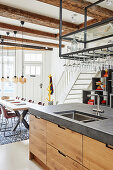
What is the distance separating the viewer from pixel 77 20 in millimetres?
4430

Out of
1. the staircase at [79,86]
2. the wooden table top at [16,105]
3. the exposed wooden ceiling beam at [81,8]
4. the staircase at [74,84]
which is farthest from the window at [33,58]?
the exposed wooden ceiling beam at [81,8]

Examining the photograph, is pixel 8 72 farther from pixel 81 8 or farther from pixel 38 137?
pixel 38 137

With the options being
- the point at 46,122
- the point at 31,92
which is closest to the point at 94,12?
the point at 46,122

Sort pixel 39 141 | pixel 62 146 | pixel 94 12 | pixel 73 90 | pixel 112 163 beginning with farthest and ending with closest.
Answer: pixel 73 90
pixel 94 12
pixel 39 141
pixel 62 146
pixel 112 163

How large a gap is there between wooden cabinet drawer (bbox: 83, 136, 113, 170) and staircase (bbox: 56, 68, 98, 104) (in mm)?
4302

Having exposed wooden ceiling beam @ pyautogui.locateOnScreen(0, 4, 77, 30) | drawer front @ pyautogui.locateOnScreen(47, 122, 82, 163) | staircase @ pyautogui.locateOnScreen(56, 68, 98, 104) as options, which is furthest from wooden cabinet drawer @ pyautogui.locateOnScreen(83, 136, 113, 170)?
staircase @ pyautogui.locateOnScreen(56, 68, 98, 104)

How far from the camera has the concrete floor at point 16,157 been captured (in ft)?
9.25

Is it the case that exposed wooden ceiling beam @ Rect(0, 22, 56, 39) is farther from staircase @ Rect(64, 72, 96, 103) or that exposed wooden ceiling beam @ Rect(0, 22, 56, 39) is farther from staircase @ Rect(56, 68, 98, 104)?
staircase @ Rect(64, 72, 96, 103)

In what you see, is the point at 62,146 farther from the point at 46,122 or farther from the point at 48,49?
the point at 48,49

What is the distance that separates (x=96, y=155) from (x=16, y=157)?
78.7 inches

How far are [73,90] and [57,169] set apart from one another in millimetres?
4616

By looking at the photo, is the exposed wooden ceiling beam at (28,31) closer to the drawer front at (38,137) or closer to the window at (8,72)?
the drawer front at (38,137)

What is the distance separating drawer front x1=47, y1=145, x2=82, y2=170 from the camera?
2.06 metres

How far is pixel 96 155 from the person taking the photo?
1.73m
